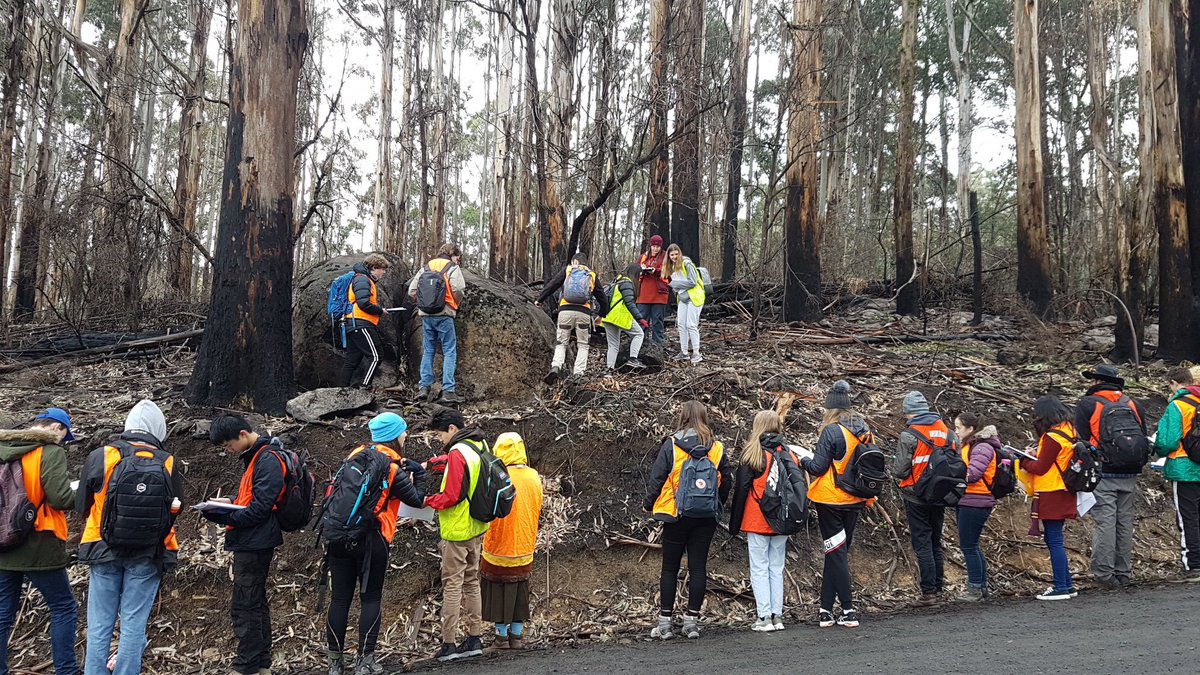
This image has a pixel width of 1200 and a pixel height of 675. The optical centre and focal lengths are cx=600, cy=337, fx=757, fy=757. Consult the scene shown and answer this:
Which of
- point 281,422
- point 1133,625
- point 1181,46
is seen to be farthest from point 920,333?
point 281,422

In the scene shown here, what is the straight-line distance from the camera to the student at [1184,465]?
6.80 m

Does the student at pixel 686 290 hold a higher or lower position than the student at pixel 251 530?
higher

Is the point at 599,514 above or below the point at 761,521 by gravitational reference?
below

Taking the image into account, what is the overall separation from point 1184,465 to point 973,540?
214cm

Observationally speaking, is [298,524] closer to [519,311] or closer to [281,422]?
[281,422]

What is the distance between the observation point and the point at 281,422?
8.27 m

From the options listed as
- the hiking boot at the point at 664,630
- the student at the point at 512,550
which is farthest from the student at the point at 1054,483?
the student at the point at 512,550

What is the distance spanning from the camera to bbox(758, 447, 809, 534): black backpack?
5.77 metres

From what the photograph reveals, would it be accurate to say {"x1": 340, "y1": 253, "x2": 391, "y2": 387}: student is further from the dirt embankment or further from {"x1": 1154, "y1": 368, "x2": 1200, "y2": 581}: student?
{"x1": 1154, "y1": 368, "x2": 1200, "y2": 581}: student

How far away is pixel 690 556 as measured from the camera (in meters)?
5.95

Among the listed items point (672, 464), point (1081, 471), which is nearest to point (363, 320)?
point (672, 464)

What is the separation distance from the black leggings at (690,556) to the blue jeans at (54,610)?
411 centimetres

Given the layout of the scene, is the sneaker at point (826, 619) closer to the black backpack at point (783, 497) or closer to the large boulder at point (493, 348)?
the black backpack at point (783, 497)

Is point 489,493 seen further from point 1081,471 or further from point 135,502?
point 1081,471
